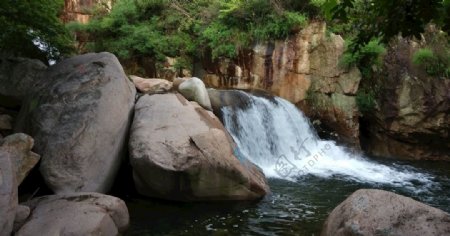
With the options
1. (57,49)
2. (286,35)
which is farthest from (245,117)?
(57,49)

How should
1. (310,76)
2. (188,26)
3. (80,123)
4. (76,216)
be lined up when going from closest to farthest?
(76,216) < (80,123) < (310,76) < (188,26)

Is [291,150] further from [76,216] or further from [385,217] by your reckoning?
[76,216]

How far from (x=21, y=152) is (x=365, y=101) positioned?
30.1 ft

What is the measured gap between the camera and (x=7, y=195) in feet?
15.3

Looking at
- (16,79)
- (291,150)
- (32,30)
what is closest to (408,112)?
(291,150)

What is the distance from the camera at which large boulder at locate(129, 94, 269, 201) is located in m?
6.52

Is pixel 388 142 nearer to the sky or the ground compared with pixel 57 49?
nearer to the ground

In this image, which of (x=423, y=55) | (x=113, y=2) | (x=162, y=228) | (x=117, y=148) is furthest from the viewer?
(x=113, y=2)

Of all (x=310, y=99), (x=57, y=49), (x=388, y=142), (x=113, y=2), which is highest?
(x=113, y=2)

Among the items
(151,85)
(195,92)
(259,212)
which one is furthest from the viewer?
(151,85)

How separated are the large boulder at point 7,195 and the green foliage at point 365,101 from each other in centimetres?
954

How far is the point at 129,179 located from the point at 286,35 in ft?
23.4

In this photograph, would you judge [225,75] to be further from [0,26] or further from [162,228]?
[162,228]

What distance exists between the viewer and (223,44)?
13172mm
